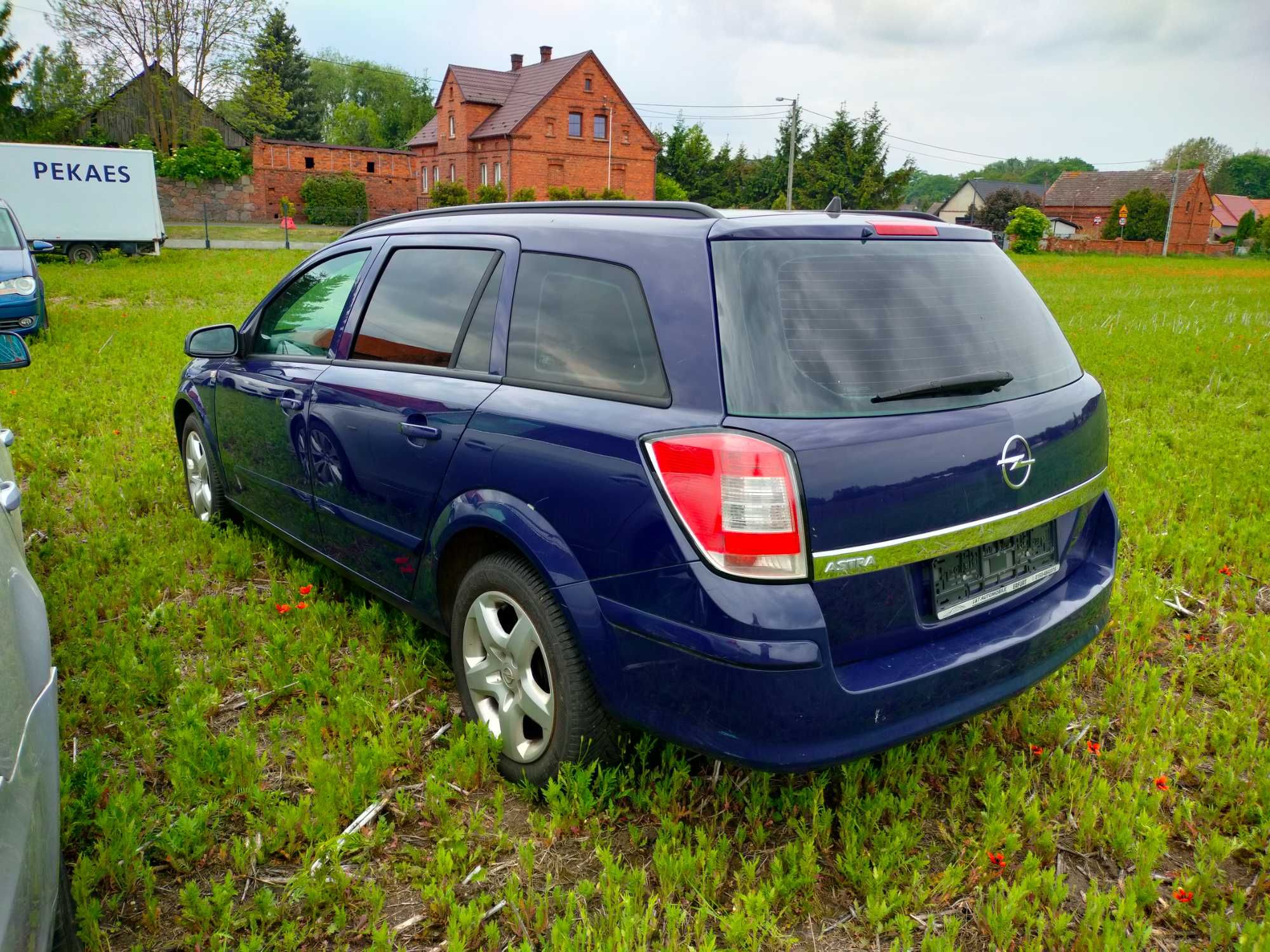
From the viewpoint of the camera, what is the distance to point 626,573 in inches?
99.2

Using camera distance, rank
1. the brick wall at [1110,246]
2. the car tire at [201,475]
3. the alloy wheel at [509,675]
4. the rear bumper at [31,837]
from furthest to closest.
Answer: the brick wall at [1110,246], the car tire at [201,475], the alloy wheel at [509,675], the rear bumper at [31,837]

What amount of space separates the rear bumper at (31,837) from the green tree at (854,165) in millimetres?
64046

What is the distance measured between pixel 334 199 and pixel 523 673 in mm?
56946

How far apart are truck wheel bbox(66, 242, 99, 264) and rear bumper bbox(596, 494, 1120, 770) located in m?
28.9

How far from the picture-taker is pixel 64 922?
2.18 m

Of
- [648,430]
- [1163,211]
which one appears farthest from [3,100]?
[1163,211]

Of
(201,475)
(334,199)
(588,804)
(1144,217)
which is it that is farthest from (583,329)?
(1144,217)

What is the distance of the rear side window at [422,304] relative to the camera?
3.40 metres

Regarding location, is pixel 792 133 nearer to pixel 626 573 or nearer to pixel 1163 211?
pixel 1163 211

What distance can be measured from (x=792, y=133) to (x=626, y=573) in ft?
190

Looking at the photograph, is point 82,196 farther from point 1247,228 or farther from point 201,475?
point 1247,228

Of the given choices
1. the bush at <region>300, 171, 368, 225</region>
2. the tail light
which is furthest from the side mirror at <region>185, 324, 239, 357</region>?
the bush at <region>300, 171, 368, 225</region>

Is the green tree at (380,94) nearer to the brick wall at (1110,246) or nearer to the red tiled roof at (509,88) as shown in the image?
the red tiled roof at (509,88)

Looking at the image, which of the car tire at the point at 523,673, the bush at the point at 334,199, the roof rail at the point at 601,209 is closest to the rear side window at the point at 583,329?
the roof rail at the point at 601,209
